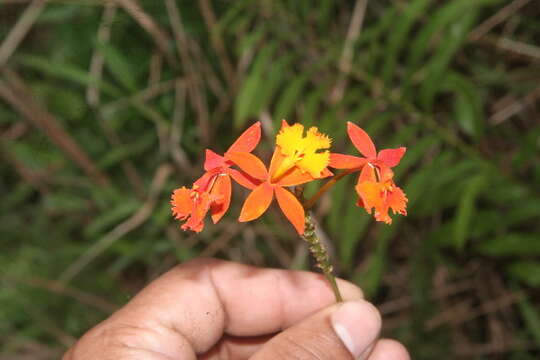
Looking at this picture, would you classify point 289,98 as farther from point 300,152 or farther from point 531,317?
point 531,317

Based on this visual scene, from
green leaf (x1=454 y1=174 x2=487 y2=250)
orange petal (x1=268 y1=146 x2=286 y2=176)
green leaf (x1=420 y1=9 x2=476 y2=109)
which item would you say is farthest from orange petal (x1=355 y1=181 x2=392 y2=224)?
green leaf (x1=420 y1=9 x2=476 y2=109)

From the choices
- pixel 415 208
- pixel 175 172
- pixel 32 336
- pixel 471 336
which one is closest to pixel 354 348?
pixel 415 208

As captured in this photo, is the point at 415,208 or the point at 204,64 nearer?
the point at 415,208

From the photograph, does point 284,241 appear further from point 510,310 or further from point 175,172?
point 510,310

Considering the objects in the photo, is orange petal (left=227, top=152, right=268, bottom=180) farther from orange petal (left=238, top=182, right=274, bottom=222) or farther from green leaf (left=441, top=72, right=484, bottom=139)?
green leaf (left=441, top=72, right=484, bottom=139)

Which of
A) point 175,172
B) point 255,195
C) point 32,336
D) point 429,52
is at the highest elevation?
point 429,52

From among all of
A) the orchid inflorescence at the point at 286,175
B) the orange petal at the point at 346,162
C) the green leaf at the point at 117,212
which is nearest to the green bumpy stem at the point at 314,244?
the orchid inflorescence at the point at 286,175

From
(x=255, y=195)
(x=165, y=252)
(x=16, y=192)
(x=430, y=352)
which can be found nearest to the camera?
→ (x=255, y=195)
